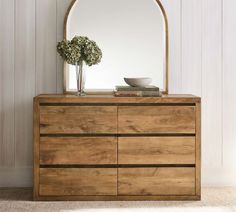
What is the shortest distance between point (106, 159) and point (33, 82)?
95 centimetres

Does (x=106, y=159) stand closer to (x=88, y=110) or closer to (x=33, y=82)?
(x=88, y=110)

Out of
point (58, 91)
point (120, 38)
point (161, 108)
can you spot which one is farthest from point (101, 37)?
point (161, 108)

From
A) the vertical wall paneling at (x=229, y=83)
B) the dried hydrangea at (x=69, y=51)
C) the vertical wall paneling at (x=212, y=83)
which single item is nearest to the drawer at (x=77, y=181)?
the dried hydrangea at (x=69, y=51)

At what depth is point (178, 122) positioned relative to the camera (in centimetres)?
384

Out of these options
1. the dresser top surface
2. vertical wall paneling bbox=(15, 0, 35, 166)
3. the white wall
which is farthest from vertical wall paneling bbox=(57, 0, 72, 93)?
the dresser top surface

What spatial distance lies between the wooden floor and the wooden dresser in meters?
0.08

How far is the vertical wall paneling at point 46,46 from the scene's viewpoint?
4.29 metres

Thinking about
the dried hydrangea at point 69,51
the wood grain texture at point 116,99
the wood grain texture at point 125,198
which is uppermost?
the dried hydrangea at point 69,51

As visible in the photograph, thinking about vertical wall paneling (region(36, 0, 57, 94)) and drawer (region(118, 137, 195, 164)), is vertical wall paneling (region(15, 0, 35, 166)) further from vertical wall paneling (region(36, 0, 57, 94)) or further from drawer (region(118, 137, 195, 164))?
drawer (region(118, 137, 195, 164))

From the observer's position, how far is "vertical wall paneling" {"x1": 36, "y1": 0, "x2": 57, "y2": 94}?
4293mm

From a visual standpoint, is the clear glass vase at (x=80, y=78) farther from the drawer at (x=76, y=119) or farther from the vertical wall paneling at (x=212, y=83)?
the vertical wall paneling at (x=212, y=83)

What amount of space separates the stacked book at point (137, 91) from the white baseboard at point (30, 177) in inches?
34.1

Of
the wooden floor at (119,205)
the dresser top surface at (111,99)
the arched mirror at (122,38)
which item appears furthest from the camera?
the arched mirror at (122,38)

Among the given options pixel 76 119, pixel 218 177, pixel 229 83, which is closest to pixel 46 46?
pixel 76 119
